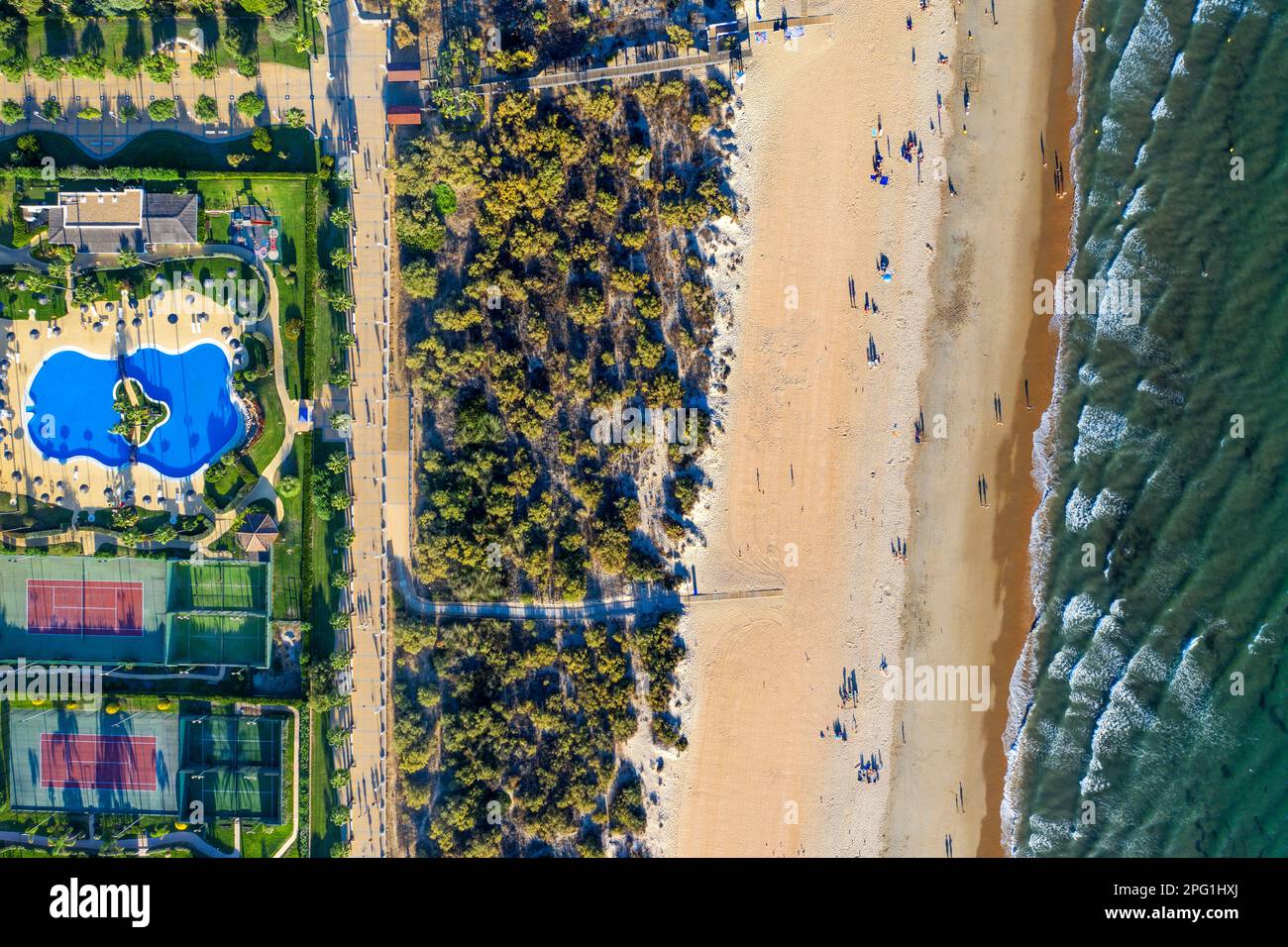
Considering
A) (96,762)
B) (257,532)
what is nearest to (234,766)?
(96,762)

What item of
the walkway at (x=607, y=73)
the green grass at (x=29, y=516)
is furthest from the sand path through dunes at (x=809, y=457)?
the green grass at (x=29, y=516)

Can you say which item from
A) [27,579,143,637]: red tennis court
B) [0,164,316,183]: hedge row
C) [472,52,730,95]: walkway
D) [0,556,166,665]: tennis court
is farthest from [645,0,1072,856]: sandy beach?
[27,579,143,637]: red tennis court

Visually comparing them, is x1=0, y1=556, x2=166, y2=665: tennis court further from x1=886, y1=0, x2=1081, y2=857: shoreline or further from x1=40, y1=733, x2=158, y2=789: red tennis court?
x1=886, y1=0, x2=1081, y2=857: shoreline

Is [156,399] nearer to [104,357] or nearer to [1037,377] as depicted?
[104,357]

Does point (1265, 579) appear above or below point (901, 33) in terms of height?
below
